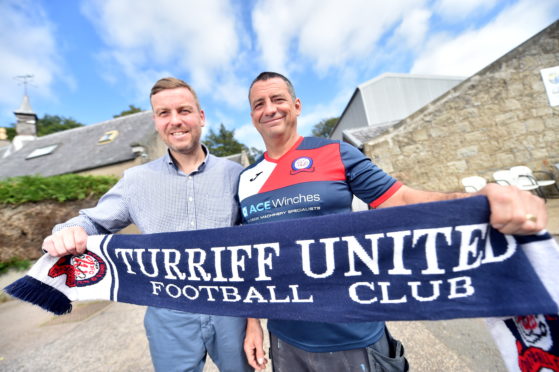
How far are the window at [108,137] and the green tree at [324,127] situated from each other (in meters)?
37.0

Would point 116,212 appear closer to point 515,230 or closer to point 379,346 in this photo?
point 379,346

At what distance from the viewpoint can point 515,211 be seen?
83 cm

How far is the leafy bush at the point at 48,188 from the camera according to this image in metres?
7.11

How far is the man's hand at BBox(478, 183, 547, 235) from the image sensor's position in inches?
31.8

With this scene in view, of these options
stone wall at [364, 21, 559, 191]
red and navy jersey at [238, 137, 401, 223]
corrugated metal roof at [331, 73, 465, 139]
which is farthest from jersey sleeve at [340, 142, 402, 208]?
corrugated metal roof at [331, 73, 465, 139]

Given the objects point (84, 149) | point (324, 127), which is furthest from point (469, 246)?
point (324, 127)

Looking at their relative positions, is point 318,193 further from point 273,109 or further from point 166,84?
point 166,84

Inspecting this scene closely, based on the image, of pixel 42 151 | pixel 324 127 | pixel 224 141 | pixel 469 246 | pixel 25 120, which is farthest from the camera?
pixel 324 127

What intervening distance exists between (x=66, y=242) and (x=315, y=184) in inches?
59.3

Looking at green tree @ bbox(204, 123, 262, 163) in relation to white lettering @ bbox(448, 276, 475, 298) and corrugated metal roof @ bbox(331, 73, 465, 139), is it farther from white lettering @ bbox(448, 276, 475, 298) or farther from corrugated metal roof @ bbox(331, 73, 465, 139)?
white lettering @ bbox(448, 276, 475, 298)

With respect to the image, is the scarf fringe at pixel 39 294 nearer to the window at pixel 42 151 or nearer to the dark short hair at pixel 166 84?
the dark short hair at pixel 166 84

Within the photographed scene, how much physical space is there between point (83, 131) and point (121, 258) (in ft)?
68.1

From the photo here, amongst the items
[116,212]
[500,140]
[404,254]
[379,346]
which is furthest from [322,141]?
[500,140]

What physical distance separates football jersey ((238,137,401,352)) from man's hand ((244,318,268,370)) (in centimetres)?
13
